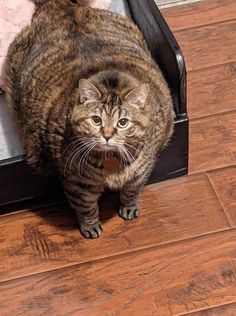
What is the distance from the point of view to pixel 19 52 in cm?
163

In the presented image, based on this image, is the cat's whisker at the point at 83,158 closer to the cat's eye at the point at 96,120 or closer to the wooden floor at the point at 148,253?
the cat's eye at the point at 96,120

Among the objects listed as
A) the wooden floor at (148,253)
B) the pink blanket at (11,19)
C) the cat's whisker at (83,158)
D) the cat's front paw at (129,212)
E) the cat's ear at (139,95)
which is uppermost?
the cat's ear at (139,95)

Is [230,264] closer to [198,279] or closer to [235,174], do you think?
[198,279]

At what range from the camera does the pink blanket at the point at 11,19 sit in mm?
1698

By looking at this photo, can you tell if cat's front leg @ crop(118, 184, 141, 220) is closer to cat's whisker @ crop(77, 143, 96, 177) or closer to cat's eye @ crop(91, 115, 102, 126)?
cat's whisker @ crop(77, 143, 96, 177)

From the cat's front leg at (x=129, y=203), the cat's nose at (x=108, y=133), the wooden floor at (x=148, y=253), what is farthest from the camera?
the cat's front leg at (x=129, y=203)

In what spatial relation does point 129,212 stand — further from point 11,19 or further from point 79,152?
point 11,19

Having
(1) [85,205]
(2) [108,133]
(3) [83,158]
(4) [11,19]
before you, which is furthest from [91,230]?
(4) [11,19]

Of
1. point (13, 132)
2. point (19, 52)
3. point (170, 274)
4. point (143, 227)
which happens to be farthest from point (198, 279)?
point (19, 52)

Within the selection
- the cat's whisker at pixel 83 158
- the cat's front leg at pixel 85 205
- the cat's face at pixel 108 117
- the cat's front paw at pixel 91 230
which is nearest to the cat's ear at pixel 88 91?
the cat's face at pixel 108 117

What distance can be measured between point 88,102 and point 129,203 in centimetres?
38

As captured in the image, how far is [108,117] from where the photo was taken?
1280mm

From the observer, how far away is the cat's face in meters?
1.28

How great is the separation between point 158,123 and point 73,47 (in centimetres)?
27
